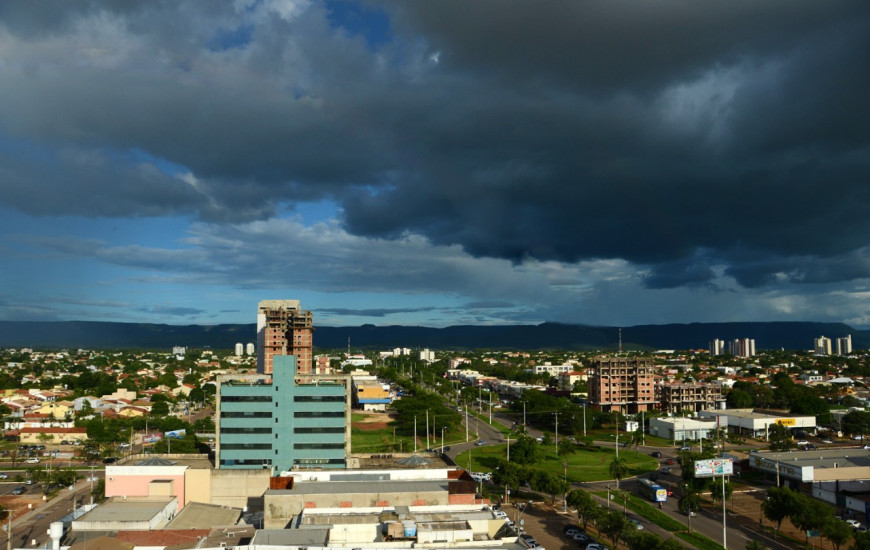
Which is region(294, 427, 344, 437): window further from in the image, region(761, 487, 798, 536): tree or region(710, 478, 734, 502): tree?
region(761, 487, 798, 536): tree

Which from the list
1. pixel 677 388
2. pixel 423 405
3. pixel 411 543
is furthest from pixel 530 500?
pixel 677 388

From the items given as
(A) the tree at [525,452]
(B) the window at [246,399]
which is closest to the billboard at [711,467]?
(A) the tree at [525,452]

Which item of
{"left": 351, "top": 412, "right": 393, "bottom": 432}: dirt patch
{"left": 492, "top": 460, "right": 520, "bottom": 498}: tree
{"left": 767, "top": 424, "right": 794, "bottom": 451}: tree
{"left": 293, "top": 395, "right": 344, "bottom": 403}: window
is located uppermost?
{"left": 293, "top": 395, "right": 344, "bottom": 403}: window

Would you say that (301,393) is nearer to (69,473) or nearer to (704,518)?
(69,473)

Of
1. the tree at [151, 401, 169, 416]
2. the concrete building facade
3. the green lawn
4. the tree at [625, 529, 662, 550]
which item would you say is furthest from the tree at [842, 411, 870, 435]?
the tree at [151, 401, 169, 416]

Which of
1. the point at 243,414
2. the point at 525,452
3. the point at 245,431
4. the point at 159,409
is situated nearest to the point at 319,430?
the point at 245,431

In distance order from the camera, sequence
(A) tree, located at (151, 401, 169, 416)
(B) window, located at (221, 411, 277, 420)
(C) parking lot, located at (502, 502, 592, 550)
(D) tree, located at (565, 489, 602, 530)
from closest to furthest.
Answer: (C) parking lot, located at (502, 502, 592, 550), (D) tree, located at (565, 489, 602, 530), (B) window, located at (221, 411, 277, 420), (A) tree, located at (151, 401, 169, 416)
